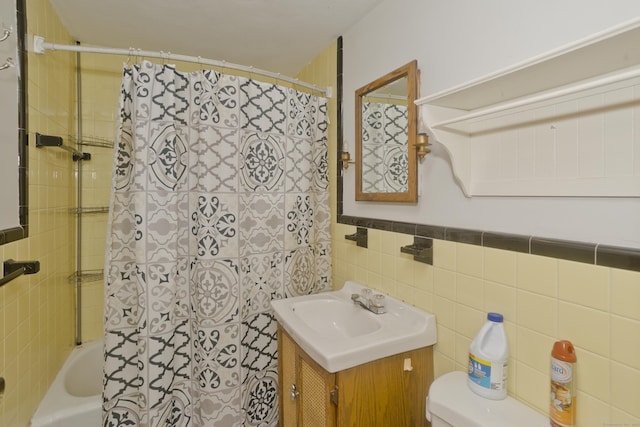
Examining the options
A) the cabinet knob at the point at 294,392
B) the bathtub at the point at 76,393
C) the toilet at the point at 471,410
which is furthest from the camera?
the bathtub at the point at 76,393

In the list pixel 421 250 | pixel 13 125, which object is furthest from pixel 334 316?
pixel 13 125

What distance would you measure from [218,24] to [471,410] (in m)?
2.05

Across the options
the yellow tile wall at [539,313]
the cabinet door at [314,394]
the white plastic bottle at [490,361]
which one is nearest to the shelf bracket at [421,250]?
the yellow tile wall at [539,313]

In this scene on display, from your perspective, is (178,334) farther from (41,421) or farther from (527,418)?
(527,418)

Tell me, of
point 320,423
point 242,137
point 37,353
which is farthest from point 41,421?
point 242,137

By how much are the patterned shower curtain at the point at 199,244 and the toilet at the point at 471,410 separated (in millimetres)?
946

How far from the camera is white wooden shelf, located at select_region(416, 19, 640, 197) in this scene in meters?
0.69

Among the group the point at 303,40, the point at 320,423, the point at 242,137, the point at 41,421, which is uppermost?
the point at 303,40

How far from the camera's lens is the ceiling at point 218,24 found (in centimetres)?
151

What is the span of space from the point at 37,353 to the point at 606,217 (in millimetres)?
2204

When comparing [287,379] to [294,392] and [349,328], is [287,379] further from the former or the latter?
[349,328]

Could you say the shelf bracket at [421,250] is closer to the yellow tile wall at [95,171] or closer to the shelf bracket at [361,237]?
the shelf bracket at [361,237]

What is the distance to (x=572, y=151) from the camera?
0.82 meters

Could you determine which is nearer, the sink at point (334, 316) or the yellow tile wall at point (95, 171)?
the sink at point (334, 316)
